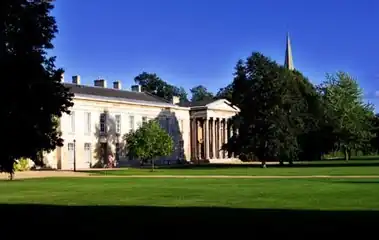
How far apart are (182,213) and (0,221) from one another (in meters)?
4.48

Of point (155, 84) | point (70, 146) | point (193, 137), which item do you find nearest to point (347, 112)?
point (193, 137)

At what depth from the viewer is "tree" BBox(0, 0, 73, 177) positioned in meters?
14.5

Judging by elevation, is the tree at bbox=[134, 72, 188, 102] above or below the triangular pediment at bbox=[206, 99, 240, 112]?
above

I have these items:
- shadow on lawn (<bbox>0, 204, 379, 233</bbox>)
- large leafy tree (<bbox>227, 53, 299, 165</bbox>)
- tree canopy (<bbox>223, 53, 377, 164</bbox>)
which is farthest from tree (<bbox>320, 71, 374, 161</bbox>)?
shadow on lawn (<bbox>0, 204, 379, 233</bbox>)

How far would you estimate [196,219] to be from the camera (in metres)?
13.7

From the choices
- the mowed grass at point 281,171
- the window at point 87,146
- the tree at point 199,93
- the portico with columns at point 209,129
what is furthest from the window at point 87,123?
the tree at point 199,93

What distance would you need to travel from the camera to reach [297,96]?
2926 inches

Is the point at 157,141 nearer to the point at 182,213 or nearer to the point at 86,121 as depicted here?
the point at 86,121

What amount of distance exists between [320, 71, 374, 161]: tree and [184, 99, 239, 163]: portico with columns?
731 inches

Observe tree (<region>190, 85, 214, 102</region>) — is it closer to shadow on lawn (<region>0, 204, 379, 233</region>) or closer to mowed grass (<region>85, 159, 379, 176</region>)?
mowed grass (<region>85, 159, 379, 176</region>)

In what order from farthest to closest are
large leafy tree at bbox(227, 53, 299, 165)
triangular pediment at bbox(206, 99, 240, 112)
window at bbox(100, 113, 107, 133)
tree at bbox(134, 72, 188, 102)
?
tree at bbox(134, 72, 188, 102), triangular pediment at bbox(206, 99, 240, 112), window at bbox(100, 113, 107, 133), large leafy tree at bbox(227, 53, 299, 165)

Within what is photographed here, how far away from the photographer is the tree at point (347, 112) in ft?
267

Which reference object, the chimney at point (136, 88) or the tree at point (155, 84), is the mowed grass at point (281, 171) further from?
the tree at point (155, 84)

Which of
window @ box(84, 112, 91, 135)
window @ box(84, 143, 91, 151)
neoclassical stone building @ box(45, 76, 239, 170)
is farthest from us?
window @ box(84, 112, 91, 135)
